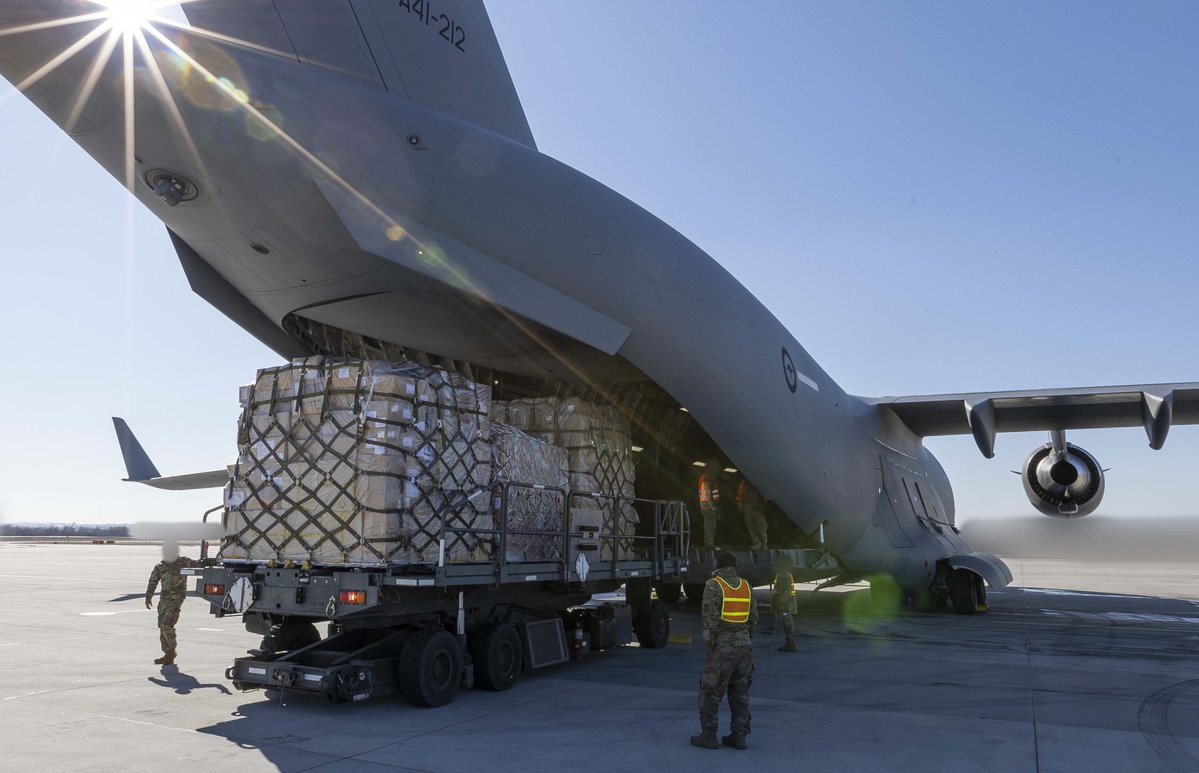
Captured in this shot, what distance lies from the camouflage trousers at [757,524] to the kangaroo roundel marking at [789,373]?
2088 mm

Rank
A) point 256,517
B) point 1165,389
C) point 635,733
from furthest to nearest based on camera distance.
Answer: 1. point 1165,389
2. point 256,517
3. point 635,733

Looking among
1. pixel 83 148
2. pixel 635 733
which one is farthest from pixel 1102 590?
pixel 83 148

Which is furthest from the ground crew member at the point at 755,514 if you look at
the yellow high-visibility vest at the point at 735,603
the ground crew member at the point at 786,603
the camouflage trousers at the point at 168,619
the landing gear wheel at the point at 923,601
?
the camouflage trousers at the point at 168,619

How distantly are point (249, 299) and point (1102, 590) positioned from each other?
27.9m

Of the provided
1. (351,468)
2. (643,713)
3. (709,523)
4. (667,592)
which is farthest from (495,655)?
(667,592)

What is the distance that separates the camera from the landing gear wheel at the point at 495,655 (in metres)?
8.41

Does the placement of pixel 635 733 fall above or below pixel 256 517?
below

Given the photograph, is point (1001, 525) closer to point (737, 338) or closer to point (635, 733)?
point (737, 338)

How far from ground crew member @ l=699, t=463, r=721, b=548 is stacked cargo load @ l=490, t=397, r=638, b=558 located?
2.31 metres

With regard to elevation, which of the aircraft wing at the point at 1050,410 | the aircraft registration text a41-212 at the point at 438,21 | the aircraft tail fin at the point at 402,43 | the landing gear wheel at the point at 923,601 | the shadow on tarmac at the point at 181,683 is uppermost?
the aircraft registration text a41-212 at the point at 438,21

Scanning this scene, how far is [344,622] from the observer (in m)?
7.31

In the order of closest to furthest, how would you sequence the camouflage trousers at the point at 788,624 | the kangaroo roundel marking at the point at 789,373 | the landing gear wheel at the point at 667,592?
the camouflage trousers at the point at 788,624
the kangaroo roundel marking at the point at 789,373
the landing gear wheel at the point at 667,592

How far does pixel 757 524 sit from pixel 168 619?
335 inches

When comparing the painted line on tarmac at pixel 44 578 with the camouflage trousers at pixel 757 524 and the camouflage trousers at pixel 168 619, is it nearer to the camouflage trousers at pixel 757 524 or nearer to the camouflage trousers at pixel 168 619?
the camouflage trousers at pixel 168 619
